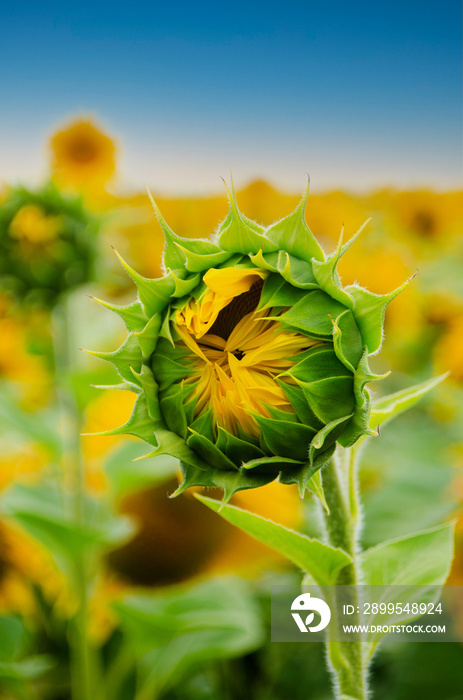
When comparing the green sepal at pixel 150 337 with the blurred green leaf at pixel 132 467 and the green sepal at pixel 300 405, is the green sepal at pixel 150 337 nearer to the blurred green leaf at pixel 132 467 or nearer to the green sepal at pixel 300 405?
the green sepal at pixel 300 405

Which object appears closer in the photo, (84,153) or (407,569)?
(407,569)

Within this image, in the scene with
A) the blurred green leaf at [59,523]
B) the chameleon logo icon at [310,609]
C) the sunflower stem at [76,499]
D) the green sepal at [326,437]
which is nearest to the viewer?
the green sepal at [326,437]

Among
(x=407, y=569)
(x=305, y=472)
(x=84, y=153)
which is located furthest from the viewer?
(x=84, y=153)

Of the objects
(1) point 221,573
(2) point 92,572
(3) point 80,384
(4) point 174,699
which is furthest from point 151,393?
(4) point 174,699

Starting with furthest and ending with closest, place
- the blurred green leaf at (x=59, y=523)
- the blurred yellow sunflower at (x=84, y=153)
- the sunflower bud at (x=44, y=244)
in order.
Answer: the blurred yellow sunflower at (x=84, y=153) < the sunflower bud at (x=44, y=244) < the blurred green leaf at (x=59, y=523)

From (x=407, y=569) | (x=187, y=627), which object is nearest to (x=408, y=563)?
(x=407, y=569)

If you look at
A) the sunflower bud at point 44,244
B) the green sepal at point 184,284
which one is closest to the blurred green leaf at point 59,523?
the sunflower bud at point 44,244

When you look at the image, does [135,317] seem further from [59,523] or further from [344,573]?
[59,523]

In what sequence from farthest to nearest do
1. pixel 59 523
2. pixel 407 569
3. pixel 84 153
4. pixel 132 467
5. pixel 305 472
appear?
pixel 84 153
pixel 132 467
pixel 59 523
pixel 407 569
pixel 305 472
